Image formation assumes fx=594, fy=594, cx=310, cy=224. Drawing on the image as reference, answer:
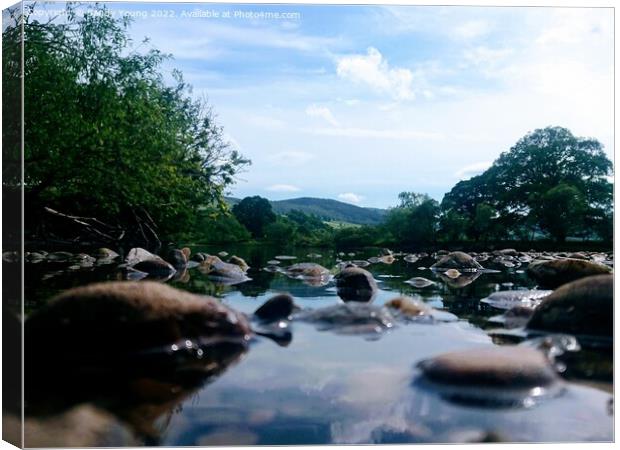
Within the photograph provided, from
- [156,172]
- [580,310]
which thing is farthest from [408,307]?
[156,172]

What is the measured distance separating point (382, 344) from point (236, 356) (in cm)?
118

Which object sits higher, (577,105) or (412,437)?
(577,105)

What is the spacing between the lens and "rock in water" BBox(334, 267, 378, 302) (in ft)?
23.5

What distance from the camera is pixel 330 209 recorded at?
17.4 ft

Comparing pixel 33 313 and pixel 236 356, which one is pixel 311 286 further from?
pixel 33 313

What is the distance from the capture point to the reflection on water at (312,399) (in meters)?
3.81

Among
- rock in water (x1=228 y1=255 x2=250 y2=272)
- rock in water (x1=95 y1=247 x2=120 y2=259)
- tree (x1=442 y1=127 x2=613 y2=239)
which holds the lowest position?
rock in water (x1=228 y1=255 x2=250 y2=272)

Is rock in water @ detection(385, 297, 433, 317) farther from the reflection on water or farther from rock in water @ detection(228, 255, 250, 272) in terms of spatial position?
rock in water @ detection(228, 255, 250, 272)

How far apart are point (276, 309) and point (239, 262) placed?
52.6 inches

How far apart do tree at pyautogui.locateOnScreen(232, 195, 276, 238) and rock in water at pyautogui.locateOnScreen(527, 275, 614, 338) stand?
252cm

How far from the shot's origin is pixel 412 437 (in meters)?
3.98

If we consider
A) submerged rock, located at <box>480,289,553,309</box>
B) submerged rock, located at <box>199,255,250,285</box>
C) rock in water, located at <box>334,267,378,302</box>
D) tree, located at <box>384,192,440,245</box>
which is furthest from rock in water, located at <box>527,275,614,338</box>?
submerged rock, located at <box>199,255,250,285</box>

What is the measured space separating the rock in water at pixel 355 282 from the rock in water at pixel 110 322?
305 cm

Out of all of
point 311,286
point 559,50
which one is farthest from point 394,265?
point 559,50
